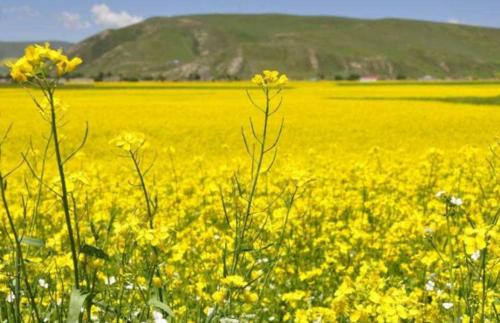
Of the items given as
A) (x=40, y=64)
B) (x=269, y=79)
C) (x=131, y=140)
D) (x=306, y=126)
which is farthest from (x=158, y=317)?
(x=306, y=126)

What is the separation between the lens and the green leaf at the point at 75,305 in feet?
6.09

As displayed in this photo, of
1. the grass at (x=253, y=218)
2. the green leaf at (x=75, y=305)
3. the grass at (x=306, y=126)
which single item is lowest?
the grass at (x=306, y=126)

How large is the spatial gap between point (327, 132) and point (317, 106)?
10414 millimetres

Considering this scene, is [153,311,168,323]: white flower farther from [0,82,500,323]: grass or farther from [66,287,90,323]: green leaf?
[66,287,90,323]: green leaf

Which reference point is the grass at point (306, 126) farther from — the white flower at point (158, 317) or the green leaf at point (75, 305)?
the green leaf at point (75, 305)

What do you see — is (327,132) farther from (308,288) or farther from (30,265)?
(30,265)

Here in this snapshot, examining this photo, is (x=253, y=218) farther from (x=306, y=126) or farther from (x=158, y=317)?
(x=306, y=126)

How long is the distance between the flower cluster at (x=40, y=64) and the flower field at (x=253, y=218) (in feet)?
0.76

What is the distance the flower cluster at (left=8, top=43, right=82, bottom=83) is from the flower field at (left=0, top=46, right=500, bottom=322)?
0.23 metres

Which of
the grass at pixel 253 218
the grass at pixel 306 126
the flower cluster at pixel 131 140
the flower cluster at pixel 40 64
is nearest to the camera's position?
the flower cluster at pixel 40 64

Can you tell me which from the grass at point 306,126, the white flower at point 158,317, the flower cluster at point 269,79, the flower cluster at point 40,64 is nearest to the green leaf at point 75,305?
the white flower at point 158,317

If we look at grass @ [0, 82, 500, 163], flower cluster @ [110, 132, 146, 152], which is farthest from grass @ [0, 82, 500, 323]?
grass @ [0, 82, 500, 163]

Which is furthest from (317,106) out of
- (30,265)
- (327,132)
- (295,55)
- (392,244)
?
(295,55)

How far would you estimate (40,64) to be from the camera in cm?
183
